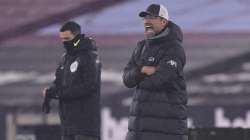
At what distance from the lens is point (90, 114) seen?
6844mm

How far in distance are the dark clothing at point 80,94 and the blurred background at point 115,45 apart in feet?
25.9

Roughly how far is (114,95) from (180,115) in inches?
396

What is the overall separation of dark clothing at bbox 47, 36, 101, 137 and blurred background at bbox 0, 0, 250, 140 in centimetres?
791

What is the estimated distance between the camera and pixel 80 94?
6754mm

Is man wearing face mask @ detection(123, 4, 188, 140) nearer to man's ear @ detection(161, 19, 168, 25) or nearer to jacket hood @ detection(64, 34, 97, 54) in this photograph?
man's ear @ detection(161, 19, 168, 25)

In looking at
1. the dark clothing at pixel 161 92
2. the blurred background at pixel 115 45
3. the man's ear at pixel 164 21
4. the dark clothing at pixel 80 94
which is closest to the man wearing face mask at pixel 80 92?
the dark clothing at pixel 80 94

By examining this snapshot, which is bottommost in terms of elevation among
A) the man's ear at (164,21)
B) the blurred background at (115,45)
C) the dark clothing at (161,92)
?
the dark clothing at (161,92)

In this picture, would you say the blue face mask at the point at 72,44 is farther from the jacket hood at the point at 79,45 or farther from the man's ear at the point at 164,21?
the man's ear at the point at 164,21

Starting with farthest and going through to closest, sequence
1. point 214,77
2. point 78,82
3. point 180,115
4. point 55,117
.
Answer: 1. point 214,77
2. point 55,117
3. point 78,82
4. point 180,115

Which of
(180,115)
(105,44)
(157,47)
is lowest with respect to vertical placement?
(180,115)

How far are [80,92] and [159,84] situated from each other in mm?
1044

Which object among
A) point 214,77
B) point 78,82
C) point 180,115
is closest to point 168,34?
point 180,115

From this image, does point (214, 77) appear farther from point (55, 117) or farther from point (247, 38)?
point (55, 117)

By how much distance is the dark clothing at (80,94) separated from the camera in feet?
22.3
